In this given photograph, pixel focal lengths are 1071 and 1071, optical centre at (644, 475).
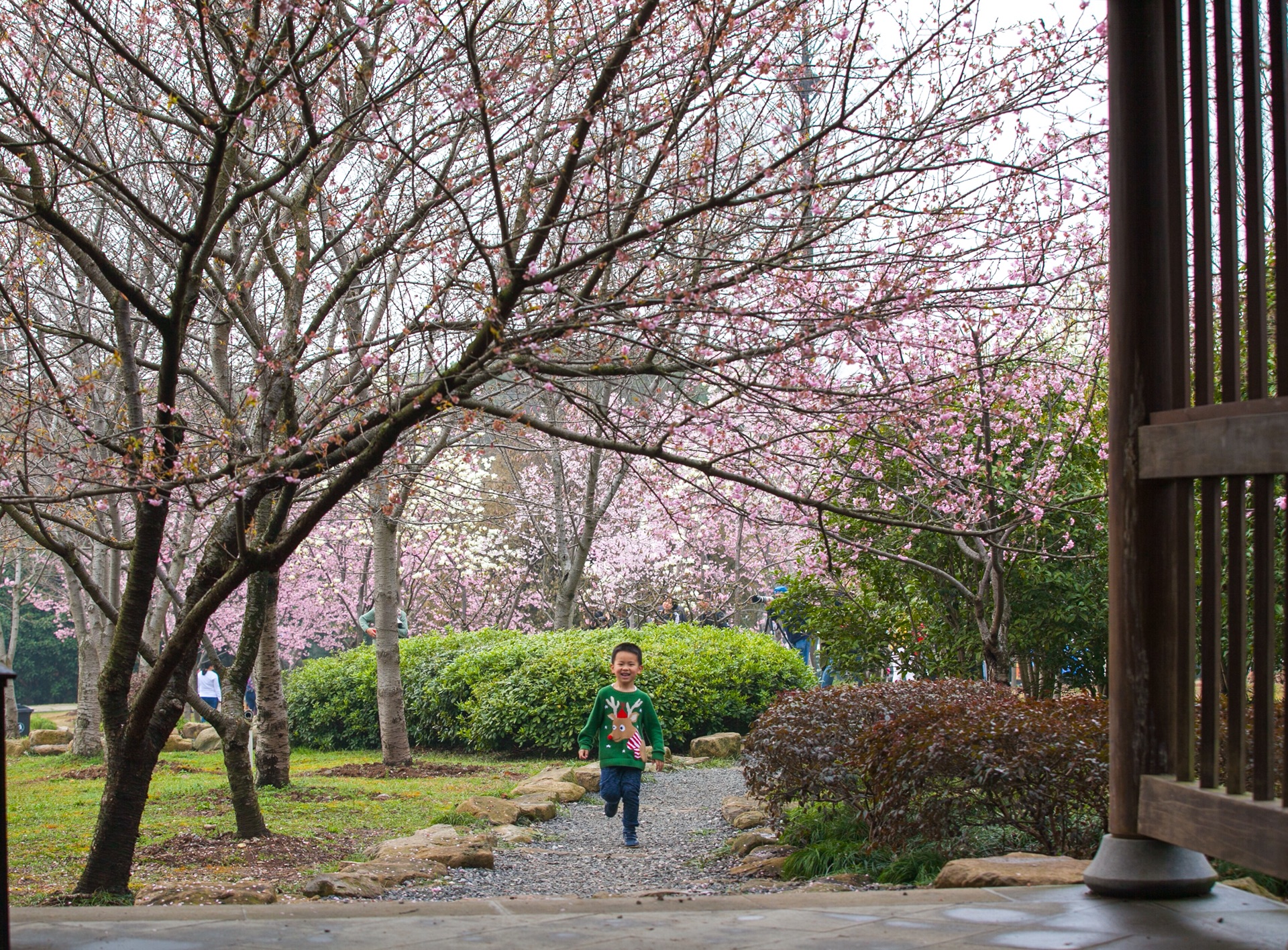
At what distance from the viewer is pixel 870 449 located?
24.4ft

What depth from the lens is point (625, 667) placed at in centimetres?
689

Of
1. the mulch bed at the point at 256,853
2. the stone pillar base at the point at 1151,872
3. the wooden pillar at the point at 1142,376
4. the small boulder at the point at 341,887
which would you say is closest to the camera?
the wooden pillar at the point at 1142,376

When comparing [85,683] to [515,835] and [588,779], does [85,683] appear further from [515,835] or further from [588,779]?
[515,835]

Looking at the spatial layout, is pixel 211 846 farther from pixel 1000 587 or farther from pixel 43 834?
Result: pixel 1000 587

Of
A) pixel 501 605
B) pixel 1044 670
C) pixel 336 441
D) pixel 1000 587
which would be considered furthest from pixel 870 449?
pixel 501 605

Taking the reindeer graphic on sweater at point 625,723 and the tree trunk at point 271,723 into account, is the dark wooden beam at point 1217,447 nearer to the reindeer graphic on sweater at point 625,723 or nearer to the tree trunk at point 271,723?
the reindeer graphic on sweater at point 625,723

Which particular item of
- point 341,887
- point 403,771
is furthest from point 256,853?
point 403,771

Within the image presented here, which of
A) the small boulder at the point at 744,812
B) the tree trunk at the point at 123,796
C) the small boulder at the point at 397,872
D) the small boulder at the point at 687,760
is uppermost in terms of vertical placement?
the tree trunk at the point at 123,796

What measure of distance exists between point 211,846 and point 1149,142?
6.30 m

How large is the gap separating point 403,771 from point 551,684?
6.03 ft

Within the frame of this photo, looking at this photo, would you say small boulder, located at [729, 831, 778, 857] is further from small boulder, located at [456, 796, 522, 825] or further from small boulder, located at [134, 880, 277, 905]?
small boulder, located at [134, 880, 277, 905]

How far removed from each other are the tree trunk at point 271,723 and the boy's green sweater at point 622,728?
3.13 m

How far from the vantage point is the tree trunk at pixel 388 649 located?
11.1 metres

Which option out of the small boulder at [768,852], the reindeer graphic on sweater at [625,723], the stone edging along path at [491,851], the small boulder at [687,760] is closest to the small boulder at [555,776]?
the stone edging along path at [491,851]
